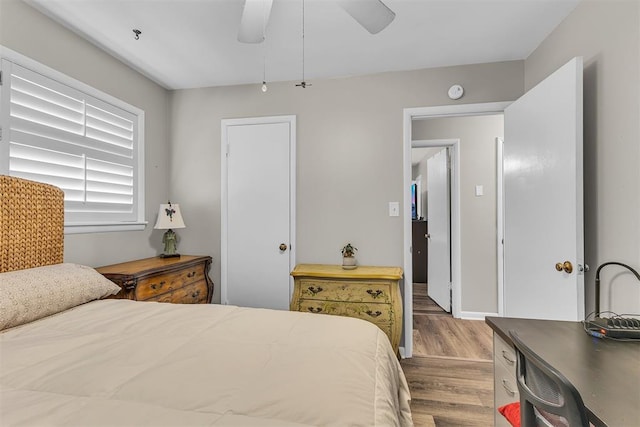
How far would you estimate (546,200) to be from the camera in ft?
6.35

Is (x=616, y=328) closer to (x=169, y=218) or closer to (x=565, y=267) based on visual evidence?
(x=565, y=267)

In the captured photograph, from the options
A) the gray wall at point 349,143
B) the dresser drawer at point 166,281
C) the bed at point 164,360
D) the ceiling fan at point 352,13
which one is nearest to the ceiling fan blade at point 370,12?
the ceiling fan at point 352,13

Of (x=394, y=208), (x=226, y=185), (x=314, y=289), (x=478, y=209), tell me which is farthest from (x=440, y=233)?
(x=226, y=185)

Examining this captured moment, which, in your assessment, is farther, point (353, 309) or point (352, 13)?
point (353, 309)

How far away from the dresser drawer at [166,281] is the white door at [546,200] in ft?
8.62

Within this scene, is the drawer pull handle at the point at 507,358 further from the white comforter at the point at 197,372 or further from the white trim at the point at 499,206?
the white trim at the point at 499,206

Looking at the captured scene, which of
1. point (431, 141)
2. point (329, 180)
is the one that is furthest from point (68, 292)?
point (431, 141)

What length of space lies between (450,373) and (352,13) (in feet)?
8.25

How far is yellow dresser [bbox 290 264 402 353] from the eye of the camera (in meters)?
2.41

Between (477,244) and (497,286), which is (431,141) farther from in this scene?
(497,286)

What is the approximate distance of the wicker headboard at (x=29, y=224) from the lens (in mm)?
1613

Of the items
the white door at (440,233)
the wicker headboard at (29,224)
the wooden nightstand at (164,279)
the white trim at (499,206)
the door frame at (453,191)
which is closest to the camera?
the wicker headboard at (29,224)

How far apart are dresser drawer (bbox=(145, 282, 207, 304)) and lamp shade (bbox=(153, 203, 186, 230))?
0.57m

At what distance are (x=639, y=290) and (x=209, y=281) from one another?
302 cm
